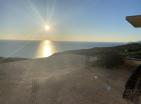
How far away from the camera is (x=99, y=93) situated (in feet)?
51.2

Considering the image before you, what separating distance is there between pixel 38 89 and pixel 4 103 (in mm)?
3085

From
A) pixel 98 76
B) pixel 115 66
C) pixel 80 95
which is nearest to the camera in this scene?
pixel 80 95

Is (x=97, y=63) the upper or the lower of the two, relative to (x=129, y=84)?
lower

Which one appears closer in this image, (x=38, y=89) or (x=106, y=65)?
(x=38, y=89)

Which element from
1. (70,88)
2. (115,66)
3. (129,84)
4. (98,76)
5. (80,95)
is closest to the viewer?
(129,84)

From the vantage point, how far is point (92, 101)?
46.6ft

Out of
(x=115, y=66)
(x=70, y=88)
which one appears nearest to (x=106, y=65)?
(x=115, y=66)

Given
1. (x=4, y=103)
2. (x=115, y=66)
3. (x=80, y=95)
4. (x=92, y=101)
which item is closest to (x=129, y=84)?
(x=92, y=101)

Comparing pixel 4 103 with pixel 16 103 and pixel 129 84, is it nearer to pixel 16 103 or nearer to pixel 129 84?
pixel 16 103

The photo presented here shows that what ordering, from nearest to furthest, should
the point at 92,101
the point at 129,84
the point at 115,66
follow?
the point at 129,84
the point at 92,101
the point at 115,66

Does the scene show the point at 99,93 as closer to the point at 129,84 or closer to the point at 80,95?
the point at 80,95

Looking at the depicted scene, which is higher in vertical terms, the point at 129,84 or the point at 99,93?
the point at 129,84

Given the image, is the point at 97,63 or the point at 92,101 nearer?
the point at 92,101

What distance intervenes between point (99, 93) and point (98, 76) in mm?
4944
